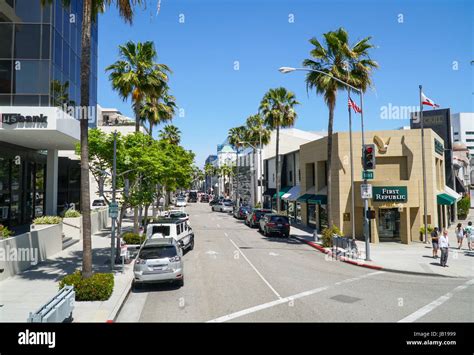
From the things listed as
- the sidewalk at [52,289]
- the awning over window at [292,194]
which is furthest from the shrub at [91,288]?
the awning over window at [292,194]

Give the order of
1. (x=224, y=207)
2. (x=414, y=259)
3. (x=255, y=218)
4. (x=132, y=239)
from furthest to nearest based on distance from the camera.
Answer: (x=224, y=207) → (x=255, y=218) → (x=132, y=239) → (x=414, y=259)

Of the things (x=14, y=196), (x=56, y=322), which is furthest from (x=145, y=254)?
(x=14, y=196)

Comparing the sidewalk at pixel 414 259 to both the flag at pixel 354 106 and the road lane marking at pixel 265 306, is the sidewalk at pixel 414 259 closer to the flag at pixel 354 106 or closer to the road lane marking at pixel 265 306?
the road lane marking at pixel 265 306

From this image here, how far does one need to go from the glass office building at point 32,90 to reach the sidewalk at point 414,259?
18394 mm

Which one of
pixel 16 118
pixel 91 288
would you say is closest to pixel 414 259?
pixel 91 288

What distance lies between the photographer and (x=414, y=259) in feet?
62.8

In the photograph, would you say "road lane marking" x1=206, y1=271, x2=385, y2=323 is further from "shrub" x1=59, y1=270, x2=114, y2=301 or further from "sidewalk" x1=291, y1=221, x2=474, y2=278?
"sidewalk" x1=291, y1=221, x2=474, y2=278

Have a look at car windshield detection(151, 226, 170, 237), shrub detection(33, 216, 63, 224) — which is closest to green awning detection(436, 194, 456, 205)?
car windshield detection(151, 226, 170, 237)

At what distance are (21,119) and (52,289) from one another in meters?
11.1

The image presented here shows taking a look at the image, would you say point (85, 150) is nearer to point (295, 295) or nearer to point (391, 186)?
point (295, 295)

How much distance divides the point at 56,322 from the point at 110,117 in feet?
247

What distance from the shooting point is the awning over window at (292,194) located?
126 feet

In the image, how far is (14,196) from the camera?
27.0 meters
